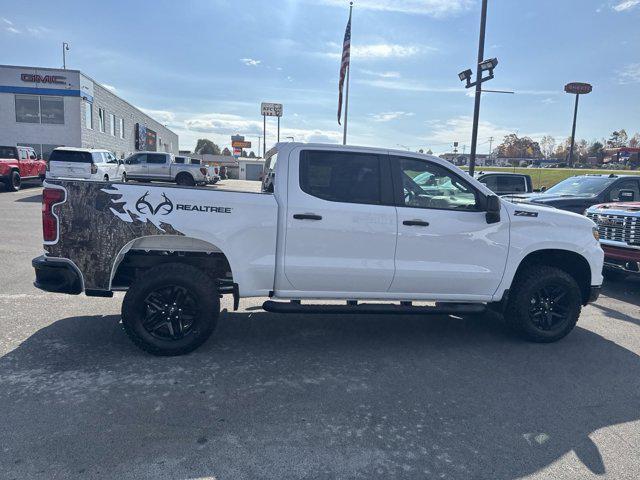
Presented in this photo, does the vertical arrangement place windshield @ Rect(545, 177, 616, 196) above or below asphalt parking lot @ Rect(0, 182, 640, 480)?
above

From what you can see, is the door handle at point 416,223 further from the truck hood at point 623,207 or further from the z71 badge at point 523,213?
the truck hood at point 623,207

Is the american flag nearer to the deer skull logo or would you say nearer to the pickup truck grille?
the pickup truck grille

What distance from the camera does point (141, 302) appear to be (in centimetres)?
416

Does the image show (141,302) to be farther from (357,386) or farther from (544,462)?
(544,462)

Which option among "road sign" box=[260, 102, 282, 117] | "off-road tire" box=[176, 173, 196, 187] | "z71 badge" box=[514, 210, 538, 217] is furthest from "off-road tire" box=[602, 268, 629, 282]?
"road sign" box=[260, 102, 282, 117]

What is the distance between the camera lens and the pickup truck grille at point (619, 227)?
6.97 meters

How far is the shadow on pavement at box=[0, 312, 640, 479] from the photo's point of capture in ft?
9.28

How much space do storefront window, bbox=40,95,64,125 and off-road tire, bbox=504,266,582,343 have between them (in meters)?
33.5

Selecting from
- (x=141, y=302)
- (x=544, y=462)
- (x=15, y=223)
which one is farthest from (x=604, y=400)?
(x=15, y=223)

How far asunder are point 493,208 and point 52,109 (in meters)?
33.8

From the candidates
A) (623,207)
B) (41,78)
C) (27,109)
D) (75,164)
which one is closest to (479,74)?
(623,207)

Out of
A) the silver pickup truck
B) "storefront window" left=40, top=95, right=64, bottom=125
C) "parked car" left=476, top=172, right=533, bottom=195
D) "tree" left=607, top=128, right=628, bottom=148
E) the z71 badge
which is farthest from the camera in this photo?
"tree" left=607, top=128, right=628, bottom=148

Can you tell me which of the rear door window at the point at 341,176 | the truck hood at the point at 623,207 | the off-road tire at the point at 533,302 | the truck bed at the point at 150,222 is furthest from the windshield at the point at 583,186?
the truck bed at the point at 150,222

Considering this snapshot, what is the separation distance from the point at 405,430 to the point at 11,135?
3571 cm
